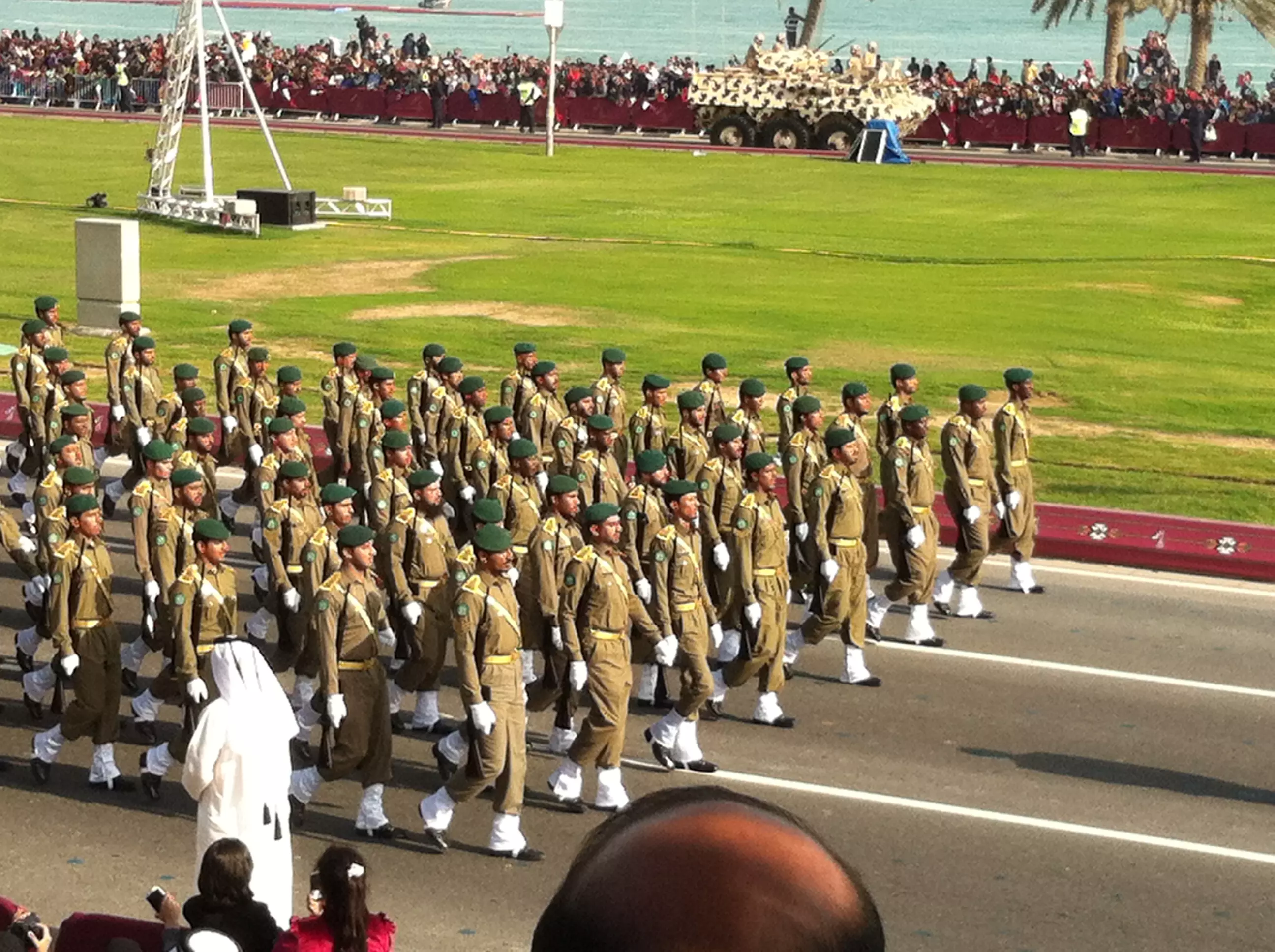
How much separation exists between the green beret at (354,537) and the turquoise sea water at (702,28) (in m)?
104

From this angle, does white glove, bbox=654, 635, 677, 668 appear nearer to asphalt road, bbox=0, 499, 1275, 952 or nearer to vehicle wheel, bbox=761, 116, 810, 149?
asphalt road, bbox=0, 499, 1275, 952

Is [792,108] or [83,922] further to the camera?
[792,108]

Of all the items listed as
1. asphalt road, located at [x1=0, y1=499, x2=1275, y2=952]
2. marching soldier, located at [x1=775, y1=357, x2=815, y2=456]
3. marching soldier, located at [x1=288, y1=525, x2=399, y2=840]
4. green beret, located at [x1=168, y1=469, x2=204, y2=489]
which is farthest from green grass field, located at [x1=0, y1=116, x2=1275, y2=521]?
marching soldier, located at [x1=288, y1=525, x2=399, y2=840]

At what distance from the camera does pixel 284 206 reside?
39.1 m

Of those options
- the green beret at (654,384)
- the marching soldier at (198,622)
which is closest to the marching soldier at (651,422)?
the green beret at (654,384)

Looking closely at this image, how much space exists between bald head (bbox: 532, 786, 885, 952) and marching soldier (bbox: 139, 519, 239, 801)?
10033 mm

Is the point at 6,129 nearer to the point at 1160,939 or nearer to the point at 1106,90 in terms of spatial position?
the point at 1106,90

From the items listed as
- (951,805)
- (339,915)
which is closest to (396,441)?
(951,805)

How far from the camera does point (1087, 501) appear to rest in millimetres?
20406

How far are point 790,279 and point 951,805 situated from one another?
23.6m

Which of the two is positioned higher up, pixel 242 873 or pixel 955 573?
pixel 242 873

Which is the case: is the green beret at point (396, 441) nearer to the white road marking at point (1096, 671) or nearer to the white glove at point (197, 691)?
the white glove at point (197, 691)

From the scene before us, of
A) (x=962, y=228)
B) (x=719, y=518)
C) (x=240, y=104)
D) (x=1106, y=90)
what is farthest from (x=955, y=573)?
(x=240, y=104)

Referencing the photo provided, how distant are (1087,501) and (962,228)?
21.4 meters
